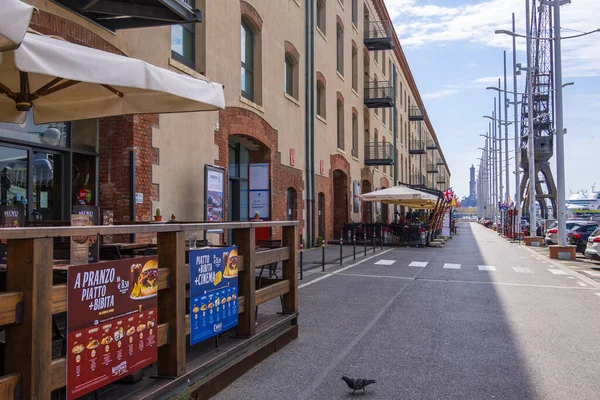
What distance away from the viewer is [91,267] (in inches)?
132


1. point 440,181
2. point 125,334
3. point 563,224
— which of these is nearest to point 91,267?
point 125,334

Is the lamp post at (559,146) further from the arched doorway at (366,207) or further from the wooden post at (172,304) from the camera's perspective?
the wooden post at (172,304)

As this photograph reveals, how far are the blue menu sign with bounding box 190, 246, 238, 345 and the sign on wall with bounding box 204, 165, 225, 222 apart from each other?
Answer: 24.9 ft

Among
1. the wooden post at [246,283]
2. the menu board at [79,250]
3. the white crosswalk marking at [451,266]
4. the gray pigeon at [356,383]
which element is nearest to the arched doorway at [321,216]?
the white crosswalk marking at [451,266]

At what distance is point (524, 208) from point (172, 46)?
5639 centimetres

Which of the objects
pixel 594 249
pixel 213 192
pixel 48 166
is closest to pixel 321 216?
pixel 594 249

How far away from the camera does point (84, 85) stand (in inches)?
233

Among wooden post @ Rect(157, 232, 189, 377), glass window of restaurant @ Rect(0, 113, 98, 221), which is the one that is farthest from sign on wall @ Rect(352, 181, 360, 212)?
wooden post @ Rect(157, 232, 189, 377)

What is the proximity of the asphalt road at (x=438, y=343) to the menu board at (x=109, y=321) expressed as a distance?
125 cm

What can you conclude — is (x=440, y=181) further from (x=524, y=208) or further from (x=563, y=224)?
(x=563, y=224)

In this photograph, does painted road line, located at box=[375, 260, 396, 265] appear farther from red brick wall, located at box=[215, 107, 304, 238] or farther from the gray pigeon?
the gray pigeon

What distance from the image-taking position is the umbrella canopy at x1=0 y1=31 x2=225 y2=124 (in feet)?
13.0

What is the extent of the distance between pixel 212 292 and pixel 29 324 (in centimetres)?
205

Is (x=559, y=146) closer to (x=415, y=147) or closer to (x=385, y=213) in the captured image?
(x=385, y=213)
